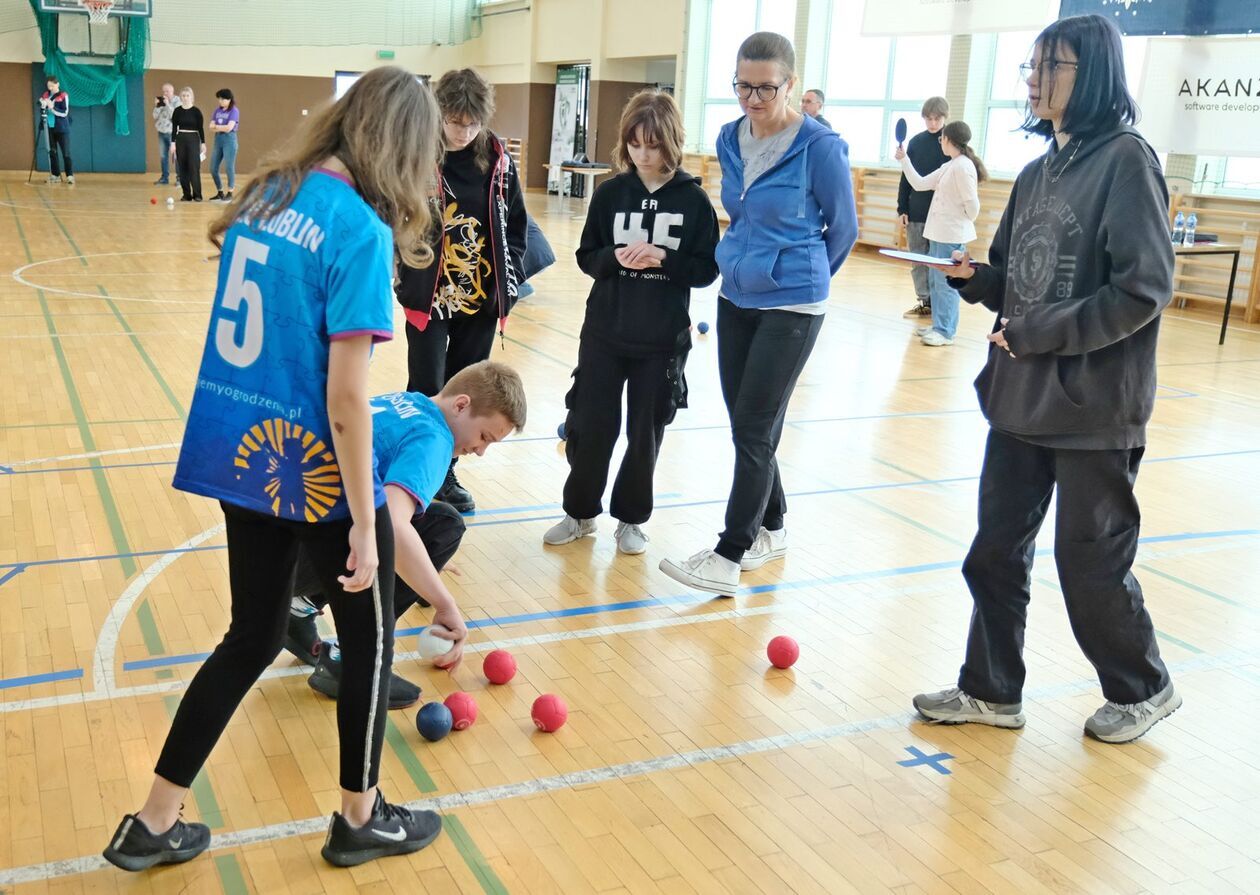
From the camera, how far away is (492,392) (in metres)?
2.85

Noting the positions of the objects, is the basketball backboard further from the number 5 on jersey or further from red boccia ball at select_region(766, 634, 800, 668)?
the number 5 on jersey

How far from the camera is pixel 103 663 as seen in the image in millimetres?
3281

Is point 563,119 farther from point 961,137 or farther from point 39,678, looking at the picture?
point 39,678

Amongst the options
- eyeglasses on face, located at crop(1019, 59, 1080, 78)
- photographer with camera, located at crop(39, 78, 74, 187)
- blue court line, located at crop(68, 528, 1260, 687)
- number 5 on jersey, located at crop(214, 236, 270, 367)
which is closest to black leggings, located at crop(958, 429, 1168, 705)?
eyeglasses on face, located at crop(1019, 59, 1080, 78)

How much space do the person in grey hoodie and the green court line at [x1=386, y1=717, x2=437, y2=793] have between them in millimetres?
1363

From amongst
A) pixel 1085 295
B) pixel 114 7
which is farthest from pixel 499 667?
pixel 114 7

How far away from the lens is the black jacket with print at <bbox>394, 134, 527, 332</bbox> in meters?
4.34

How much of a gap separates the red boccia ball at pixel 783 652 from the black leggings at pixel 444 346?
1.67 meters

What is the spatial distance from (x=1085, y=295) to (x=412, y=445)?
1625 mm

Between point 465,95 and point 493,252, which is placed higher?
point 465,95

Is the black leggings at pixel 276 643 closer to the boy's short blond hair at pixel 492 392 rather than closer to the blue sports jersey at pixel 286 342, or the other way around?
the blue sports jersey at pixel 286 342

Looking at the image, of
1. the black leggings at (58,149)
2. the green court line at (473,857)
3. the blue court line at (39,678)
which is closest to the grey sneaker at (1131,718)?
the green court line at (473,857)

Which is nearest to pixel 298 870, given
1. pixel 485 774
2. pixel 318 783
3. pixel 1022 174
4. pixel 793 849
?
pixel 318 783

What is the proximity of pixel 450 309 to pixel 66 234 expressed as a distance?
10577 millimetres
